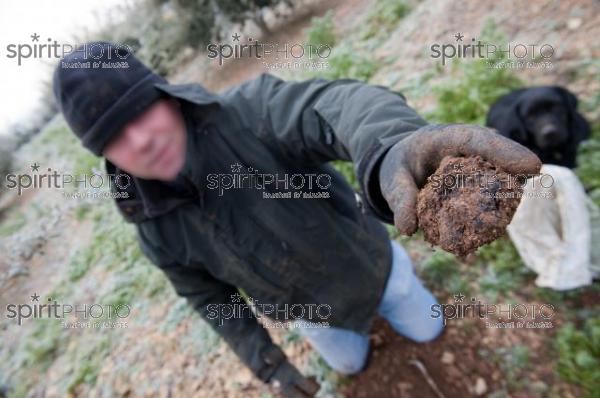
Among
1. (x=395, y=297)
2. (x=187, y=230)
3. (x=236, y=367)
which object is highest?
(x=187, y=230)

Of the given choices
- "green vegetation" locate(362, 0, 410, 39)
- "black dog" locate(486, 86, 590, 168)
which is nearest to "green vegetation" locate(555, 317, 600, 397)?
"black dog" locate(486, 86, 590, 168)

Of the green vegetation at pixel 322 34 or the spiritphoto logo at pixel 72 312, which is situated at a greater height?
the green vegetation at pixel 322 34

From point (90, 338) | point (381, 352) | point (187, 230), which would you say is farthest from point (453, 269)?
point (90, 338)

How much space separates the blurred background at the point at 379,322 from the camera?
7.94ft

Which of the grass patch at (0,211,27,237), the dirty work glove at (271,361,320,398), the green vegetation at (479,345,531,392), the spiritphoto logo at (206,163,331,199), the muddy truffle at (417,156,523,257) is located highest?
the muddy truffle at (417,156,523,257)

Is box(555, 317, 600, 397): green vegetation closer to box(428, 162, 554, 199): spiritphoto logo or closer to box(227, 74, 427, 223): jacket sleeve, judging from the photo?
box(227, 74, 427, 223): jacket sleeve

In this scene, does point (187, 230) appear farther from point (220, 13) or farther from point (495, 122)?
point (220, 13)

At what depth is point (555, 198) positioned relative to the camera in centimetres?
258

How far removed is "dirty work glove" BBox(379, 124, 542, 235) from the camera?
2.63 ft

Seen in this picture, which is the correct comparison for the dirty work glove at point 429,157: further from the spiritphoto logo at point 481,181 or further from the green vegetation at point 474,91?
the green vegetation at point 474,91

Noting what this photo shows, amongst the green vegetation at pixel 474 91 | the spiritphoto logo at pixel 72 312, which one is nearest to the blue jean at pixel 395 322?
the green vegetation at pixel 474 91

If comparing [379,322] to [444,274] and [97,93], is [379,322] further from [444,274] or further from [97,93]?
[97,93]

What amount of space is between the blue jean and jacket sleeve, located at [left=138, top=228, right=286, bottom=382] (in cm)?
37

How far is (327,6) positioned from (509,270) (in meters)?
8.14
